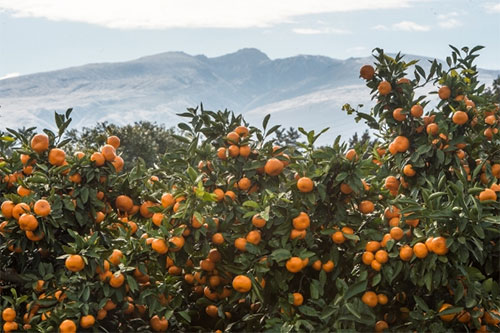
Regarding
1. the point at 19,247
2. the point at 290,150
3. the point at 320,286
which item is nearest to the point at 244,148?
the point at 290,150

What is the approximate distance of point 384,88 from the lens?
3.50 metres

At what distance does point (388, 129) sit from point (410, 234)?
1.20 metres

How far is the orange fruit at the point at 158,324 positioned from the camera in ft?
9.46

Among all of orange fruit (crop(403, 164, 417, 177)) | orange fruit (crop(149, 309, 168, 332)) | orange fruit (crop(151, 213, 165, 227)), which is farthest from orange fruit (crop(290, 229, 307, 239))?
orange fruit (crop(403, 164, 417, 177))

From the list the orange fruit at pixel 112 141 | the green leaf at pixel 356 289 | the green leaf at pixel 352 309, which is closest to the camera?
the green leaf at pixel 352 309

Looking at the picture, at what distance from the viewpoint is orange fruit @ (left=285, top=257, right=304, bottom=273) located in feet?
8.78

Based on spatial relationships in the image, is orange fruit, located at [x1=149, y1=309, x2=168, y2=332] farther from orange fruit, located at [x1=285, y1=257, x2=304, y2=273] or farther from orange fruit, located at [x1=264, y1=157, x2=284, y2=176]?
orange fruit, located at [x1=264, y1=157, x2=284, y2=176]

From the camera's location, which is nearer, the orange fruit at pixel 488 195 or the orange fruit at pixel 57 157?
the orange fruit at pixel 488 195

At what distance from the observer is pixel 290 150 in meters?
3.14

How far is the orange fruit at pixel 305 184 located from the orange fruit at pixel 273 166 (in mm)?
215

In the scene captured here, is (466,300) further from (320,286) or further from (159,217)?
(159,217)

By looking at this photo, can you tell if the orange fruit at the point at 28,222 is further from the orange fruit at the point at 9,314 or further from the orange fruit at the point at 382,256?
the orange fruit at the point at 382,256

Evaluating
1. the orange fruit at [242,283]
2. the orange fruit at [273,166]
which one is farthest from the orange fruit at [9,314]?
→ the orange fruit at [273,166]

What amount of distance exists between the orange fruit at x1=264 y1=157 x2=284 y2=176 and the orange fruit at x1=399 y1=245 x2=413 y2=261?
0.75m
